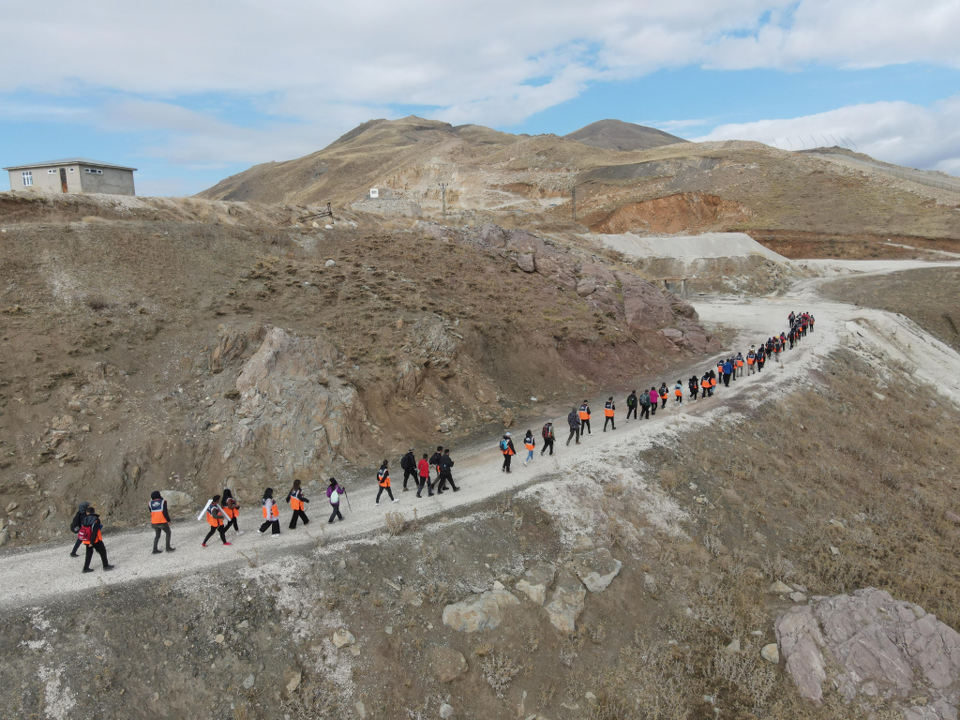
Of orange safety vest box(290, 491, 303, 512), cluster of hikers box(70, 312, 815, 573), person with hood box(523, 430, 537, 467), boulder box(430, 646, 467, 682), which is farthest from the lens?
person with hood box(523, 430, 537, 467)

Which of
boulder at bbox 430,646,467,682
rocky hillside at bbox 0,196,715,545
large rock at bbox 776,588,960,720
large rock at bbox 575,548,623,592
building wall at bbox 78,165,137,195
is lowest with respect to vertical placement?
large rock at bbox 776,588,960,720

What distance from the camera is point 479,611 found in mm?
11258

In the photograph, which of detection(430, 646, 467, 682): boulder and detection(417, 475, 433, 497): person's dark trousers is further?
detection(417, 475, 433, 497): person's dark trousers

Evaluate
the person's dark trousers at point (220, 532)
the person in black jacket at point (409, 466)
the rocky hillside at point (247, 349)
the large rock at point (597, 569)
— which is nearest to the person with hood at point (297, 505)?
the person's dark trousers at point (220, 532)

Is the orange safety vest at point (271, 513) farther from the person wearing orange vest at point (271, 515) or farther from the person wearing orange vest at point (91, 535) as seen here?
the person wearing orange vest at point (91, 535)

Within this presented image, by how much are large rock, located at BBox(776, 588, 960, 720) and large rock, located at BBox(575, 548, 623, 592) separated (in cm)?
378

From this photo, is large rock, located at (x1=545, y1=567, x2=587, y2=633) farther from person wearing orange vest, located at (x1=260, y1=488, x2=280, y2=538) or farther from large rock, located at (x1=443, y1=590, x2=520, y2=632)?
person wearing orange vest, located at (x1=260, y1=488, x2=280, y2=538)

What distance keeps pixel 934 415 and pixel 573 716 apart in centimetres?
2530

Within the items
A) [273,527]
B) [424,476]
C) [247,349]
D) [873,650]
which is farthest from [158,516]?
[873,650]

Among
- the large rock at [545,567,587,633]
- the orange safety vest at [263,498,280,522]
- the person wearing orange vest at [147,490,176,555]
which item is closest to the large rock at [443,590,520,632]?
the large rock at [545,567,587,633]

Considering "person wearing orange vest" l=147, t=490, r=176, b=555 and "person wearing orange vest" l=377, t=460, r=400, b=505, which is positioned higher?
"person wearing orange vest" l=147, t=490, r=176, b=555

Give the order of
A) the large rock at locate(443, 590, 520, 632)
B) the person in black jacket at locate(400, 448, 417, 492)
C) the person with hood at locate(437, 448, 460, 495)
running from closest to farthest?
the large rock at locate(443, 590, 520, 632) → the person with hood at locate(437, 448, 460, 495) → the person in black jacket at locate(400, 448, 417, 492)

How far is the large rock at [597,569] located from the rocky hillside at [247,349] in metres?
6.91

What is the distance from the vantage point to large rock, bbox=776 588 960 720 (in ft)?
35.2
